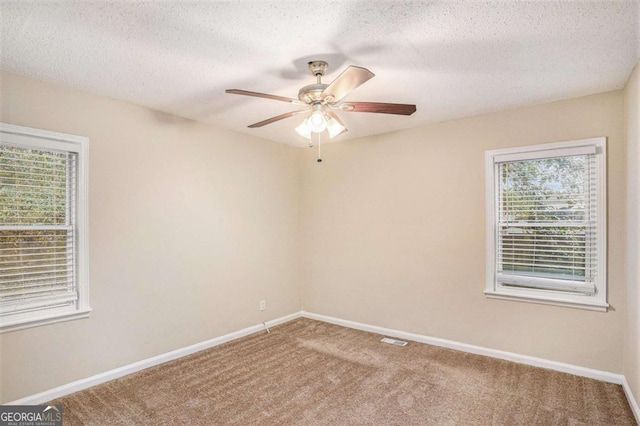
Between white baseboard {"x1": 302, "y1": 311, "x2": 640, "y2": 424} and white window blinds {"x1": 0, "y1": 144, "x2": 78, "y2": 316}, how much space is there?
308cm

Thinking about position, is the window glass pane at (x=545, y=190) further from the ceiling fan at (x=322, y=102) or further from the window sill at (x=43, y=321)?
the window sill at (x=43, y=321)

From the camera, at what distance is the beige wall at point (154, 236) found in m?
2.76

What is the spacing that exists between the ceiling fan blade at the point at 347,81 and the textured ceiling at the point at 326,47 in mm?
250

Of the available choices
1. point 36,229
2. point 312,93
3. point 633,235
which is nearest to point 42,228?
point 36,229

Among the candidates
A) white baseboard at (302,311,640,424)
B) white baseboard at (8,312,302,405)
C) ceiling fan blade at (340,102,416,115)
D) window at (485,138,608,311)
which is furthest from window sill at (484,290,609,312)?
white baseboard at (8,312,302,405)

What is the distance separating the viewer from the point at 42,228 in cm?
275

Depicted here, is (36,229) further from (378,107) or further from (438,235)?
(438,235)

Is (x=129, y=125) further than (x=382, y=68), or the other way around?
(x=129, y=125)

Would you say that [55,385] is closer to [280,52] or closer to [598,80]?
[280,52]

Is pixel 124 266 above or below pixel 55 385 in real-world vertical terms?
above

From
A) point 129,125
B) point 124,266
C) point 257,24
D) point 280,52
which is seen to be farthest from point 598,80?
point 124,266

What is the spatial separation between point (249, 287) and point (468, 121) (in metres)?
3.07

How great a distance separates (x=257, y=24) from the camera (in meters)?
1.99

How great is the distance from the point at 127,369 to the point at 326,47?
3105 mm
